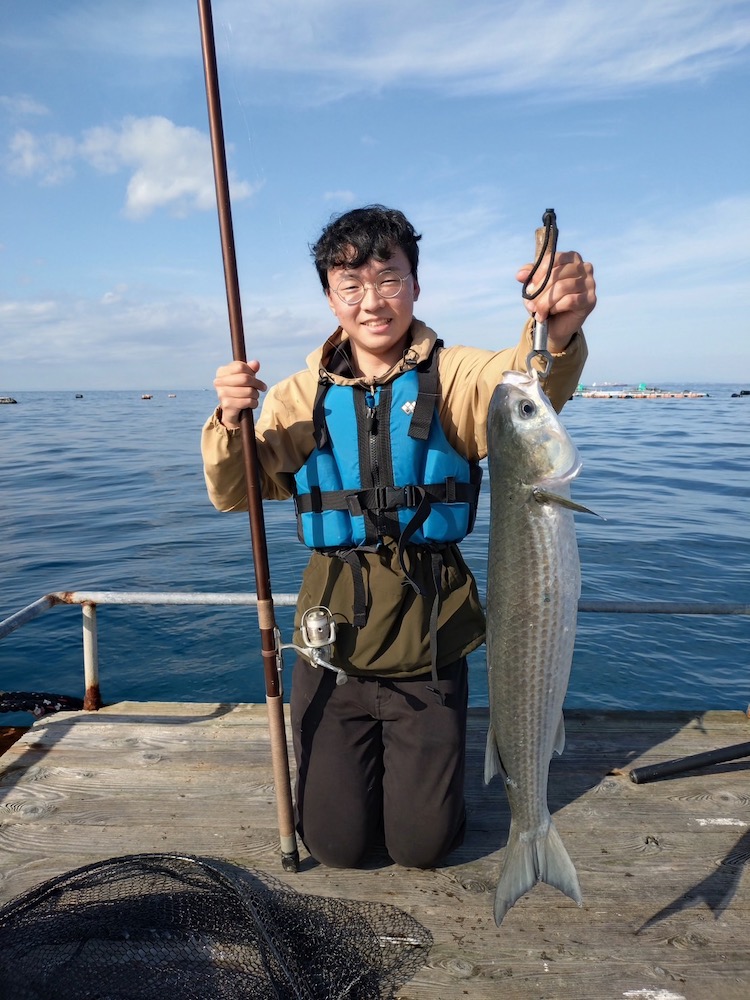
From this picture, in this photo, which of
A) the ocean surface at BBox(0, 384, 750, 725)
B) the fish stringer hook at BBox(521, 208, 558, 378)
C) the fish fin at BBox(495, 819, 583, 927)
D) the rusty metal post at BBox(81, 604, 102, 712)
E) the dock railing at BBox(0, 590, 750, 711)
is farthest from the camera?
the ocean surface at BBox(0, 384, 750, 725)

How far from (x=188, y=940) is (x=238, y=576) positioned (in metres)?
10.8

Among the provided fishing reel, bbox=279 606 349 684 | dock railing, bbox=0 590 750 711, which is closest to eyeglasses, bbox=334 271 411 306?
fishing reel, bbox=279 606 349 684

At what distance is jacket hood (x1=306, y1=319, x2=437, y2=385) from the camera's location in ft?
11.7

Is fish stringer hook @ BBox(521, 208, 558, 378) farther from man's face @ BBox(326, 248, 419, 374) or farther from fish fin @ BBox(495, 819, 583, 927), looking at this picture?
fish fin @ BBox(495, 819, 583, 927)

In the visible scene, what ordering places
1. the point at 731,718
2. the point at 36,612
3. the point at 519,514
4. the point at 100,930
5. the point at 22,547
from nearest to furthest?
the point at 519,514 < the point at 100,930 < the point at 36,612 < the point at 731,718 < the point at 22,547

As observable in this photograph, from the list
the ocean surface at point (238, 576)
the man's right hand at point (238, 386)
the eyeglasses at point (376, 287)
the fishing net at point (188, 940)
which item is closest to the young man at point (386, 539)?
the eyeglasses at point (376, 287)

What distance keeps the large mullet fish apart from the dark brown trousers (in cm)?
71

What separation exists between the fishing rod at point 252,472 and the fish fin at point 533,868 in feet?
3.96

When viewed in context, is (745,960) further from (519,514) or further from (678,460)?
(678,460)

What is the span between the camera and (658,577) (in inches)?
Result: 506

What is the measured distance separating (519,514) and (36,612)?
11.6ft

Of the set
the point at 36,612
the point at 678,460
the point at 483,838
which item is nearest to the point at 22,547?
the point at 36,612

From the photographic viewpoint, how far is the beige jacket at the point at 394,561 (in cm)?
347

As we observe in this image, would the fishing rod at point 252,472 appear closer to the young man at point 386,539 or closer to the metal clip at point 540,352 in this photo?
the young man at point 386,539
